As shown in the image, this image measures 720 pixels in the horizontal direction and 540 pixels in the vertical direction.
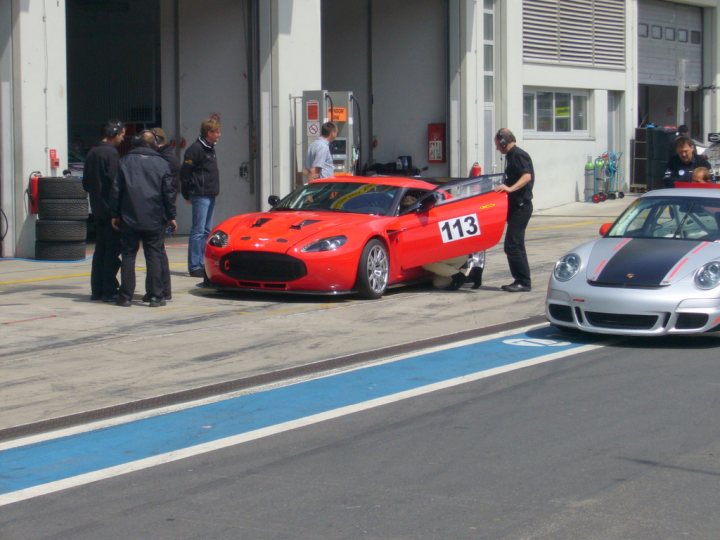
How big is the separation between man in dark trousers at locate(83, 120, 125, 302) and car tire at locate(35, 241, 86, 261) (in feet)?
13.1

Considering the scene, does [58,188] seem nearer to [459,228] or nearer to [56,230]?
[56,230]

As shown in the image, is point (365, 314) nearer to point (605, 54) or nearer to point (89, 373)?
point (89, 373)

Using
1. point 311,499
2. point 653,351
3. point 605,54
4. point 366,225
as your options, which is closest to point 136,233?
point 366,225

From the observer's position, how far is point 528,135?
26.7 meters

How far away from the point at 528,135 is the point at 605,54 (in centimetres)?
431

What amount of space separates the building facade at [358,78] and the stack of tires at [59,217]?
45cm

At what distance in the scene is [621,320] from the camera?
9.51 metres

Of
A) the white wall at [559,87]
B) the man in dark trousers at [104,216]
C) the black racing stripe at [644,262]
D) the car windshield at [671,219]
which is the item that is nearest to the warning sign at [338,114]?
the white wall at [559,87]

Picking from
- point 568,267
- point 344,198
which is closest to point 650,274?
point 568,267

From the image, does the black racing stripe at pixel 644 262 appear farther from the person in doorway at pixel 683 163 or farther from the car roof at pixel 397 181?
the person in doorway at pixel 683 163

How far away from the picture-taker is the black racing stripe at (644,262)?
9.49m

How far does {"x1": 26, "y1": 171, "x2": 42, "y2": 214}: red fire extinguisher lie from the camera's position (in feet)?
53.2

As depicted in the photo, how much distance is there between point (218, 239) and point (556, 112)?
1689 centimetres

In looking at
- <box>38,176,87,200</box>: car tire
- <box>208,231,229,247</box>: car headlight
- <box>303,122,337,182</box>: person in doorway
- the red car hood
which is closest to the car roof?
the red car hood
